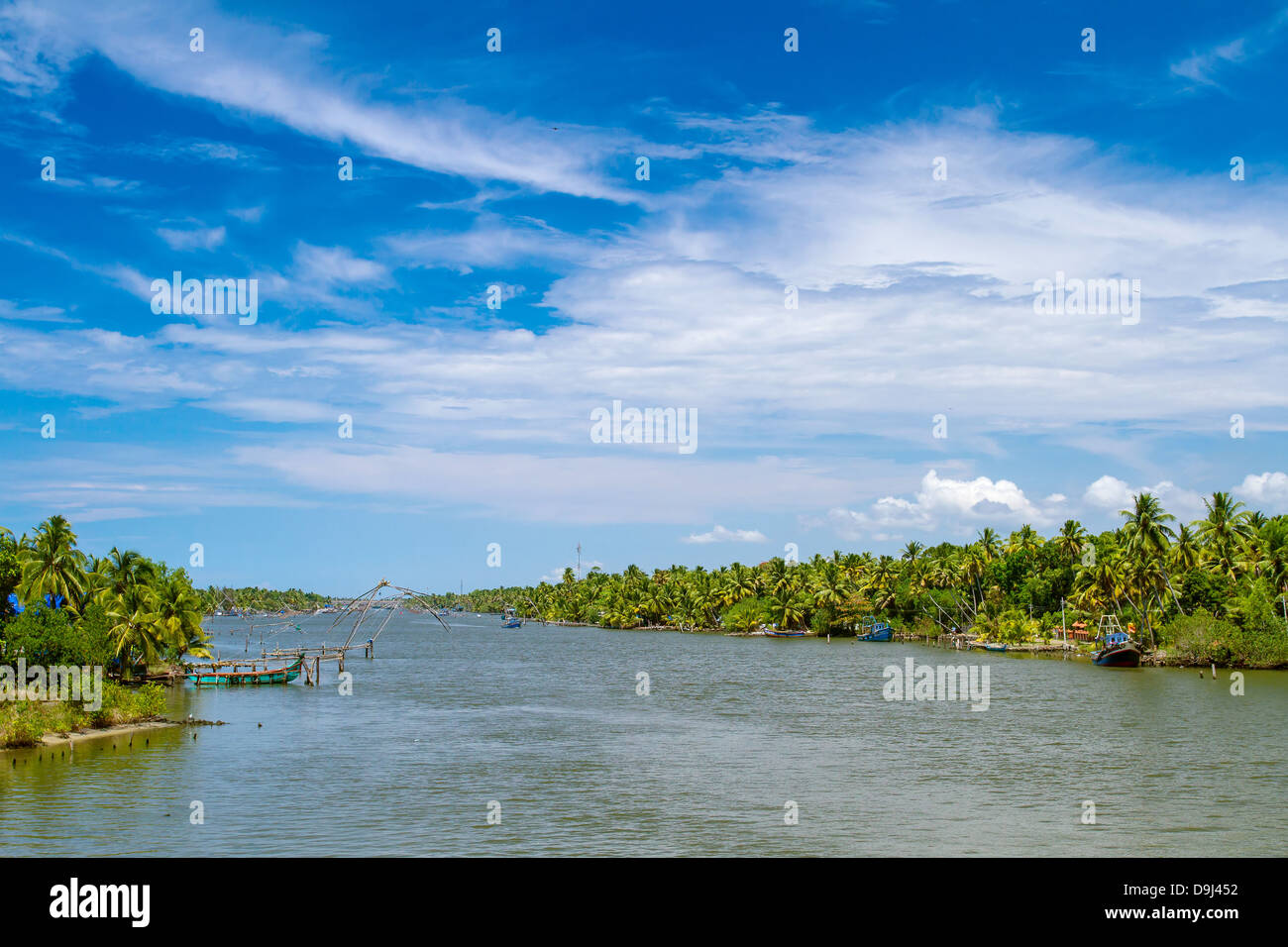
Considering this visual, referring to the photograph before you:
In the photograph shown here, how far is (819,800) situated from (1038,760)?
16403mm

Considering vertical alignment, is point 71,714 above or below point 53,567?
below

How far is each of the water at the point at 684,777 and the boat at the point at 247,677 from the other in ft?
24.5

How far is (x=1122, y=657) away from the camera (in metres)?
102

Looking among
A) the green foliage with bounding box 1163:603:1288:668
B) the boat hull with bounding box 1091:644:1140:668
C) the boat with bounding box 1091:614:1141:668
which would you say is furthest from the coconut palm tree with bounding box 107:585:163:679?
the green foliage with bounding box 1163:603:1288:668

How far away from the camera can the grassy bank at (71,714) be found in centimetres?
4888

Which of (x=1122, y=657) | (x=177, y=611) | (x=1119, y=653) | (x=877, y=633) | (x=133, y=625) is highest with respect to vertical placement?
(x=177, y=611)

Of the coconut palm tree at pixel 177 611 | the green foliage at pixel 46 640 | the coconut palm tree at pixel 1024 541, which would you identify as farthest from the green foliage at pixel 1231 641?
the green foliage at pixel 46 640

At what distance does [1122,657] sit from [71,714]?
97.8 m

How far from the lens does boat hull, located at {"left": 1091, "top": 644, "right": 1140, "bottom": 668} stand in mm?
101625

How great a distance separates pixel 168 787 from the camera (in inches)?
1655

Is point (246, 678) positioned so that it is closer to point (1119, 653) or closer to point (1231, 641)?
point (1119, 653)

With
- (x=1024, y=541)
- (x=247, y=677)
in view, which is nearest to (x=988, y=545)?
(x=1024, y=541)
